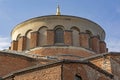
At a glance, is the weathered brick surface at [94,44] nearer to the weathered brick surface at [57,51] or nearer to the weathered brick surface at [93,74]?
the weathered brick surface at [57,51]

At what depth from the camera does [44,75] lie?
15.7m

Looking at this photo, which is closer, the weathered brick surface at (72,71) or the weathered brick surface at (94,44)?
the weathered brick surface at (72,71)

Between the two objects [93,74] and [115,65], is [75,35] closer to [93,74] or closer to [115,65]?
[115,65]

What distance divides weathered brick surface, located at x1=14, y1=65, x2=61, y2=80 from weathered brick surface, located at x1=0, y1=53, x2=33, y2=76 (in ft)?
8.93

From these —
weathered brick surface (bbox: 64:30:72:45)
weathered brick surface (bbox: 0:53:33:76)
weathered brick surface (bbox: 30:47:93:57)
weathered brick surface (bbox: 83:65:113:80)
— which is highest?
weathered brick surface (bbox: 64:30:72:45)

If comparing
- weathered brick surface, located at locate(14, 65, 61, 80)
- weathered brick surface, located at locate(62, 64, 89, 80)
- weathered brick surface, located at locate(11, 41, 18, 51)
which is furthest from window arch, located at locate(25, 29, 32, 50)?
weathered brick surface, located at locate(62, 64, 89, 80)

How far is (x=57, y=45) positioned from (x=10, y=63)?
Answer: 191 inches

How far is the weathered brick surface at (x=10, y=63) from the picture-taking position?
752 inches

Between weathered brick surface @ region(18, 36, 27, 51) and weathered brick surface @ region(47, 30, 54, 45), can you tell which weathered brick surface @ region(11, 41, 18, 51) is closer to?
weathered brick surface @ region(18, 36, 27, 51)

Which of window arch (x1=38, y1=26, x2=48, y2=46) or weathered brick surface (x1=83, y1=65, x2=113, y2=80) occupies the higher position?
window arch (x1=38, y1=26, x2=48, y2=46)

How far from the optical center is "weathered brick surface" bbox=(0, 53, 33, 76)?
62.6 feet

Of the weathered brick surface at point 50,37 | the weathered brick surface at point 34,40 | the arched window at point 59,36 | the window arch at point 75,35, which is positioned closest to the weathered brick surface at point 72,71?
the weathered brick surface at point 50,37

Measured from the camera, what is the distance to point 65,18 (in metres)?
24.0

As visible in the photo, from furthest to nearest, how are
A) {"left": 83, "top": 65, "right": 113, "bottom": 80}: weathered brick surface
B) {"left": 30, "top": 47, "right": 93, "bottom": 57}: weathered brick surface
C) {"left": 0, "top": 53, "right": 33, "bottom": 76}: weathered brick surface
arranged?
{"left": 30, "top": 47, "right": 93, "bottom": 57}: weathered brick surface → {"left": 0, "top": 53, "right": 33, "bottom": 76}: weathered brick surface → {"left": 83, "top": 65, "right": 113, "bottom": 80}: weathered brick surface
